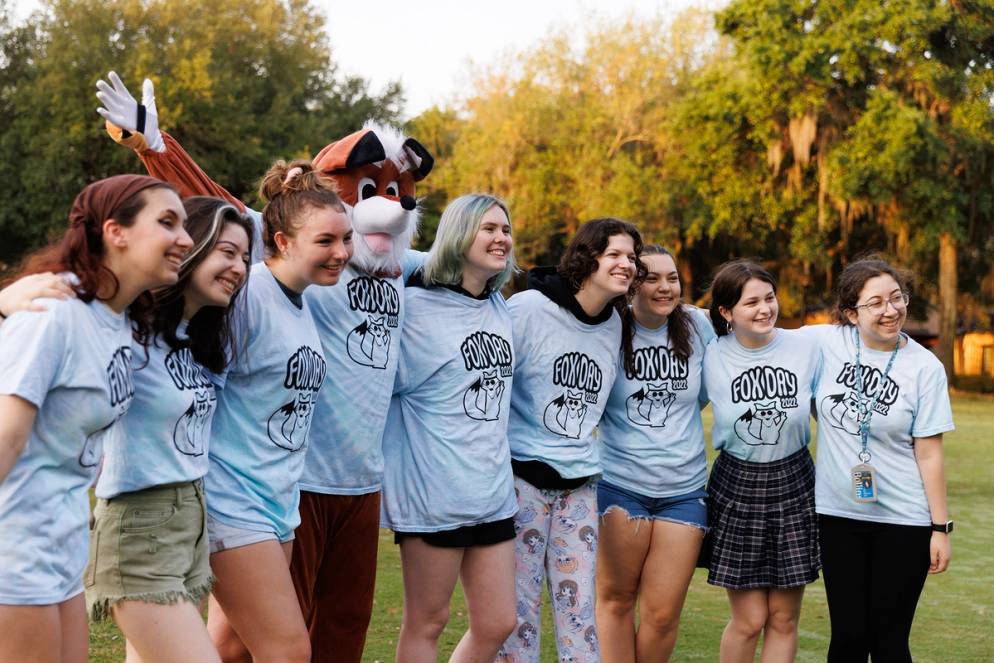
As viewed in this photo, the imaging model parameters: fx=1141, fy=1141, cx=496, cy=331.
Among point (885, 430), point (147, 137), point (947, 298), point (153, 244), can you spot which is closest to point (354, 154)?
point (147, 137)

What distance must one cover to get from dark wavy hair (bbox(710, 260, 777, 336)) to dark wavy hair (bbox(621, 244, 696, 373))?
0.14 m

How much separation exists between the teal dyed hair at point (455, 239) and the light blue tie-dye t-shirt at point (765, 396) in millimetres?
1220

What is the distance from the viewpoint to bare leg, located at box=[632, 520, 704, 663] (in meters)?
4.61

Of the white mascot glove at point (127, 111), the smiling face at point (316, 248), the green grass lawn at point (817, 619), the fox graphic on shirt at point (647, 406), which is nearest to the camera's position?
the smiling face at point (316, 248)

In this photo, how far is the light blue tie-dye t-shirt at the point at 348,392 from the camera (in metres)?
4.00

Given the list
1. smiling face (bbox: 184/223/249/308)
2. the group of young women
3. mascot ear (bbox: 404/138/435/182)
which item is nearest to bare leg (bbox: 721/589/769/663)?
the group of young women

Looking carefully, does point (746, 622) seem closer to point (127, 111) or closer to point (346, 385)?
point (346, 385)

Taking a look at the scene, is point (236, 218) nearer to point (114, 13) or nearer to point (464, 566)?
point (464, 566)

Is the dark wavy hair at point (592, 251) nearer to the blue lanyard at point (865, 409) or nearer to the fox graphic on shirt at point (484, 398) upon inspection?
the fox graphic on shirt at point (484, 398)

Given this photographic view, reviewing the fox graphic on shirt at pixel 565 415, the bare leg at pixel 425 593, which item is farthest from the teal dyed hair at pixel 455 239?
the bare leg at pixel 425 593

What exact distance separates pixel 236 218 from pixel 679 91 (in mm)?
30185

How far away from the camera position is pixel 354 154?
432 centimetres

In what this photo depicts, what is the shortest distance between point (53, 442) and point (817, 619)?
517 centimetres

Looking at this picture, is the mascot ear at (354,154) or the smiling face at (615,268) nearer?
the mascot ear at (354,154)
